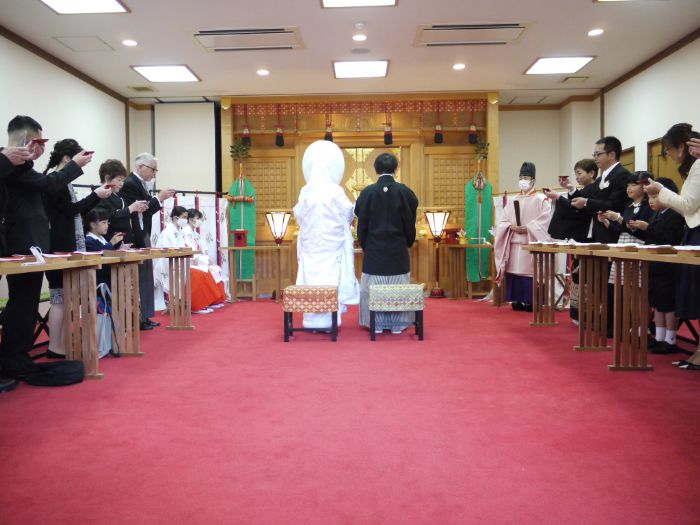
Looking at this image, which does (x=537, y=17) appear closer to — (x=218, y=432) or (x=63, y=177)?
(x=63, y=177)

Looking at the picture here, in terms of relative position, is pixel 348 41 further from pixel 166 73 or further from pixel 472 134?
pixel 472 134

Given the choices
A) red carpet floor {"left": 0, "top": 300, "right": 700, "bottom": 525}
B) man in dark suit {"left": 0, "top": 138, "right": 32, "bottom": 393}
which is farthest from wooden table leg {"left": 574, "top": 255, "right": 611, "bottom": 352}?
man in dark suit {"left": 0, "top": 138, "right": 32, "bottom": 393}

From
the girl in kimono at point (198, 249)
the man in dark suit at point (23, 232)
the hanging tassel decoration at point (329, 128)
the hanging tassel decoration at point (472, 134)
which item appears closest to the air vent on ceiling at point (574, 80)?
the hanging tassel decoration at point (472, 134)

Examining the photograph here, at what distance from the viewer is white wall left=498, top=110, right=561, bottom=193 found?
9.93 m

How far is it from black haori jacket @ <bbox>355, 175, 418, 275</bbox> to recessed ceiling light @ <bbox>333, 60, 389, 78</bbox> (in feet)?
10.4

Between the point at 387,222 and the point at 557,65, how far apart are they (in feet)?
14.4

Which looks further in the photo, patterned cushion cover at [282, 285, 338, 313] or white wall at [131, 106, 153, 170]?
white wall at [131, 106, 153, 170]

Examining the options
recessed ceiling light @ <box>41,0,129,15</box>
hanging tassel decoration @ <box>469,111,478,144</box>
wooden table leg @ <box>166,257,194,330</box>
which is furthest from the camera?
hanging tassel decoration @ <box>469,111,478,144</box>

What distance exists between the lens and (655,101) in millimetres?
7336

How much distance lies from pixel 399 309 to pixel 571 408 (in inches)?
76.8

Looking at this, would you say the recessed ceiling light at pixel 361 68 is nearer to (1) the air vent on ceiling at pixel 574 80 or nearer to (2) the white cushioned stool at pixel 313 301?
Result: (1) the air vent on ceiling at pixel 574 80

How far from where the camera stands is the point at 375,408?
278 centimetres

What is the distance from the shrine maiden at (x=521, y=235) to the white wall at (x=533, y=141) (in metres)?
3.48

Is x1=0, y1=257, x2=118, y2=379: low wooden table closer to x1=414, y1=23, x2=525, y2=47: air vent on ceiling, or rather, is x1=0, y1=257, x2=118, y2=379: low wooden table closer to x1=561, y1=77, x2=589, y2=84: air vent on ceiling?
x1=414, y1=23, x2=525, y2=47: air vent on ceiling
